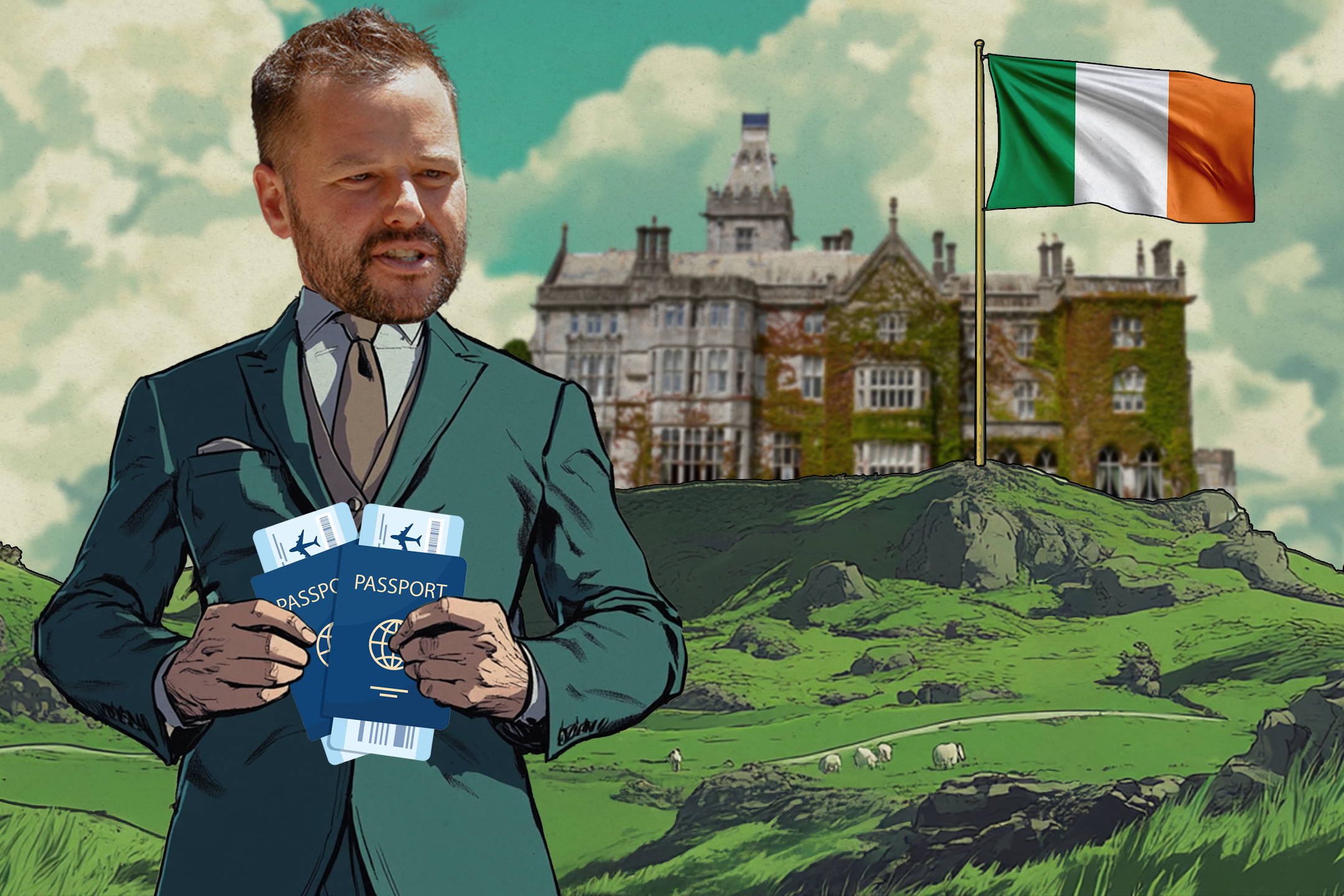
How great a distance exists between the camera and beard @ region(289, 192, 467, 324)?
2045mm

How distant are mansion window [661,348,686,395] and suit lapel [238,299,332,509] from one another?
13.7 meters

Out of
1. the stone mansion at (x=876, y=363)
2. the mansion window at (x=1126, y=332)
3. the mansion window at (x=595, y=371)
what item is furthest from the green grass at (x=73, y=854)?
the mansion window at (x=1126, y=332)

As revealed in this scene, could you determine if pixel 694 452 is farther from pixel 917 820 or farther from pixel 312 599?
pixel 312 599

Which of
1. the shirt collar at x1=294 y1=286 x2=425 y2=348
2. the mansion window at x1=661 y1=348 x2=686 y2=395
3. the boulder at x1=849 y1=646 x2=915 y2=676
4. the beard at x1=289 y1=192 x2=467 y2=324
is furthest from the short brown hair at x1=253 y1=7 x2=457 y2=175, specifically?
the mansion window at x1=661 y1=348 x2=686 y2=395

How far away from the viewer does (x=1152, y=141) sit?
7.66m

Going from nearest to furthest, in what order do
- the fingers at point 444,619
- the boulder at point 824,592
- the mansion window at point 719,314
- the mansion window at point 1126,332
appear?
the fingers at point 444,619
the boulder at point 824,592
the mansion window at point 1126,332
the mansion window at point 719,314

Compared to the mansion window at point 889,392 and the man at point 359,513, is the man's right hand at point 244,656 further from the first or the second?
the mansion window at point 889,392

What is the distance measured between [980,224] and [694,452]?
7377 millimetres

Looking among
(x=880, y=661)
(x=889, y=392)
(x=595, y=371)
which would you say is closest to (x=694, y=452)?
(x=595, y=371)

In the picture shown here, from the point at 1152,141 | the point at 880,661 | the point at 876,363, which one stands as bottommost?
the point at 880,661

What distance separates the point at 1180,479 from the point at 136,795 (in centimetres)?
1275

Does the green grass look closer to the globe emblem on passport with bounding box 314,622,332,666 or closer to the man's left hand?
the globe emblem on passport with bounding box 314,622,332,666

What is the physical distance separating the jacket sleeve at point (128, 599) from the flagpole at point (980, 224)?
705cm

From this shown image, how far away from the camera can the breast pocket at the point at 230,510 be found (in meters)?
1.95
